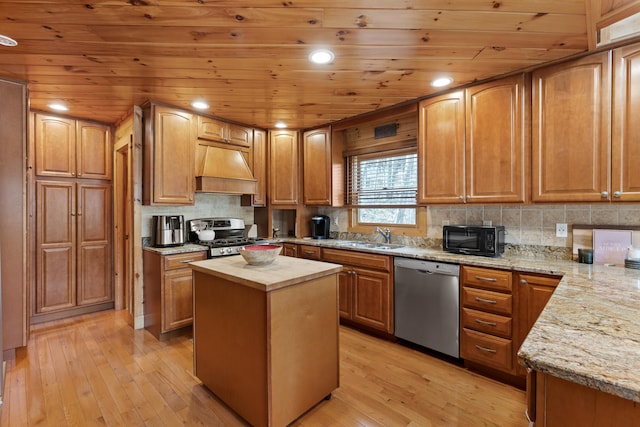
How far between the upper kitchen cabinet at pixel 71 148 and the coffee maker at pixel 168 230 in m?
1.20

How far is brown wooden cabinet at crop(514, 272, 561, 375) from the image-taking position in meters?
2.03

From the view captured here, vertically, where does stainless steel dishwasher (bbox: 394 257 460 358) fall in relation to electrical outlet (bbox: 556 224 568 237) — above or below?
below

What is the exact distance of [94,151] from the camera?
3658 mm

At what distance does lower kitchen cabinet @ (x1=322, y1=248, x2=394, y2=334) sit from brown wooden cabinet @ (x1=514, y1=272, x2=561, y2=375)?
1.05 metres

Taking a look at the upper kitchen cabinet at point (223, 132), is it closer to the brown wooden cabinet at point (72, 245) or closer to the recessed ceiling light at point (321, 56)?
the brown wooden cabinet at point (72, 245)

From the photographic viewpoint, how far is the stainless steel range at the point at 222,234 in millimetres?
3304

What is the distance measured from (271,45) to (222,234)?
259 centimetres

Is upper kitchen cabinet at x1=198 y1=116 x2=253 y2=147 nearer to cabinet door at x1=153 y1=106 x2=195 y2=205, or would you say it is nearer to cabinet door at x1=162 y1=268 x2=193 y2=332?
cabinet door at x1=153 y1=106 x2=195 y2=205

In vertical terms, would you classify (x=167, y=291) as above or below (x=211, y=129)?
below

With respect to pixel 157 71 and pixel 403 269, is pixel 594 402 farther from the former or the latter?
pixel 157 71

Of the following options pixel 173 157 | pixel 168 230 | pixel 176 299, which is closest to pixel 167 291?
pixel 176 299

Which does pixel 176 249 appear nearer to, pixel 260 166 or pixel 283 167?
pixel 260 166

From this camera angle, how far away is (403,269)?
2768 mm

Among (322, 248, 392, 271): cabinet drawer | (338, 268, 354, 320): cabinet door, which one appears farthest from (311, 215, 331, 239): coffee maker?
(338, 268, 354, 320): cabinet door
